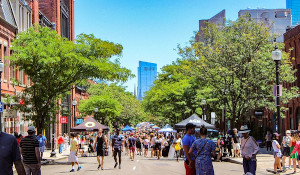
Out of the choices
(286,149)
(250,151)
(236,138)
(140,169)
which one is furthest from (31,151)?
(236,138)

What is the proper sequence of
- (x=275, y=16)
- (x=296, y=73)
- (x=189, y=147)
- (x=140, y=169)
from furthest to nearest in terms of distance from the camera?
1. (x=275, y=16)
2. (x=296, y=73)
3. (x=140, y=169)
4. (x=189, y=147)

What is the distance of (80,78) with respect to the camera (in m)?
31.1

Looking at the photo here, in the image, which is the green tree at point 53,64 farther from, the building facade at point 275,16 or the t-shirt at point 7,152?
the building facade at point 275,16

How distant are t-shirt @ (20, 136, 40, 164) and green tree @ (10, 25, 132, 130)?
1563cm

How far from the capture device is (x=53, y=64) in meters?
29.1

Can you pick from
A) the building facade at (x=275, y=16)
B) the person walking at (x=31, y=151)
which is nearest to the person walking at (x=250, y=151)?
the person walking at (x=31, y=151)

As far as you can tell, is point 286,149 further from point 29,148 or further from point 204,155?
point 29,148

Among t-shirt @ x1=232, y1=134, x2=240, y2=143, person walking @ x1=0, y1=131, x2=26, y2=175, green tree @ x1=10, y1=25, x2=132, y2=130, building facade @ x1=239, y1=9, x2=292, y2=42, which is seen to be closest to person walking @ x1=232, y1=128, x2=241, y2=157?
t-shirt @ x1=232, y1=134, x2=240, y2=143

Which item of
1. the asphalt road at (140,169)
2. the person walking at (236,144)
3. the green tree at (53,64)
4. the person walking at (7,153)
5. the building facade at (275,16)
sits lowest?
the asphalt road at (140,169)

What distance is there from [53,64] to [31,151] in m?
17.3

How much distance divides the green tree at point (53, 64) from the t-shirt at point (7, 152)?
21.8 metres

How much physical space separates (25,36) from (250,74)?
52.2 ft

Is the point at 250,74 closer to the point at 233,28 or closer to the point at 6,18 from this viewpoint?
the point at 233,28

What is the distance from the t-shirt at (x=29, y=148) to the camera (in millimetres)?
12258
